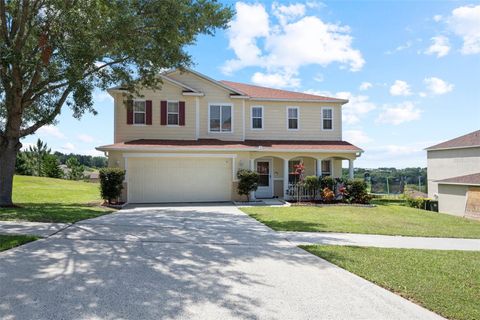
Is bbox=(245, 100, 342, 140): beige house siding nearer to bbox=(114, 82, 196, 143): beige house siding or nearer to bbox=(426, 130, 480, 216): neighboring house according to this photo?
bbox=(114, 82, 196, 143): beige house siding

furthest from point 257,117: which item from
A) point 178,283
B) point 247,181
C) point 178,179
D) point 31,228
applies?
point 178,283

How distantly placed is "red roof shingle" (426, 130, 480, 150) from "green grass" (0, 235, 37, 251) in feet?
89.4

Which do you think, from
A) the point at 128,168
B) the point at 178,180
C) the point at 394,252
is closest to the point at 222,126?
the point at 178,180

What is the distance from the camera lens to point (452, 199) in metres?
21.1

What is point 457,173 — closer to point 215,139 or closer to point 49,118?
point 215,139

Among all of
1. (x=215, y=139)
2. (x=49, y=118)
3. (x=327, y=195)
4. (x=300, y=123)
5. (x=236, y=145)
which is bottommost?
(x=327, y=195)

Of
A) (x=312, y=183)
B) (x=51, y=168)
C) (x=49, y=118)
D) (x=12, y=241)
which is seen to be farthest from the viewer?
(x=51, y=168)

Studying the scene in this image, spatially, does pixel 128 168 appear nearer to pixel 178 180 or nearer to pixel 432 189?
pixel 178 180

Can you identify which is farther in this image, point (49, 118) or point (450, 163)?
point (450, 163)

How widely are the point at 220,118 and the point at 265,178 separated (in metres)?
4.35

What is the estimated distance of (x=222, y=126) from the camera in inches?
758

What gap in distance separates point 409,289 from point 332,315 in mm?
1598

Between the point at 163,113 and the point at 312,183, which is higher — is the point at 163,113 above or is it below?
above

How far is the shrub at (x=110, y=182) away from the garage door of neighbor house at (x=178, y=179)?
1.59 m
